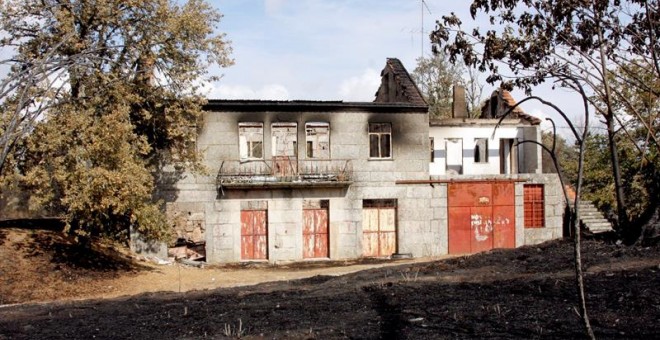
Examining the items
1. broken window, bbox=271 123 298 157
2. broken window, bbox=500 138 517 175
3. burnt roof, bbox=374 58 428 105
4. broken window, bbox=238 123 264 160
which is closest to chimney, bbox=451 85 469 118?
broken window, bbox=500 138 517 175

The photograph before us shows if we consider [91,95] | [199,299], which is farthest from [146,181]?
[199,299]

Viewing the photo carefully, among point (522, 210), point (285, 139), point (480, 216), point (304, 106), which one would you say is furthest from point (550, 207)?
point (285, 139)

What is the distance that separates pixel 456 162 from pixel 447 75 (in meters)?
16.5

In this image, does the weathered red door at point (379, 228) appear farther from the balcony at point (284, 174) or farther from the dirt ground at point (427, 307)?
the dirt ground at point (427, 307)

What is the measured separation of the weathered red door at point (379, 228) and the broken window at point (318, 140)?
2.95 metres

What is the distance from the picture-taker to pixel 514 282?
31.6ft

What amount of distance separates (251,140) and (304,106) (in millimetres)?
2599

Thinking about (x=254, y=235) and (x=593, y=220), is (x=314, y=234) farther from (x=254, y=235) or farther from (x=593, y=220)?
(x=593, y=220)

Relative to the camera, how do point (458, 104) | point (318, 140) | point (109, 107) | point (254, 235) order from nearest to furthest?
point (109, 107)
point (254, 235)
point (318, 140)
point (458, 104)

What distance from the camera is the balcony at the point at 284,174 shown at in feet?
83.8

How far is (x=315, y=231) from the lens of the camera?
26594 millimetres

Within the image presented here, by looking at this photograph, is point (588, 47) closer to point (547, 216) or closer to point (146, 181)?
point (146, 181)

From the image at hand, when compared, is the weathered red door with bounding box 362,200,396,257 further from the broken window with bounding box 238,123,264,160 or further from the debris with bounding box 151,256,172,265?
the debris with bounding box 151,256,172,265

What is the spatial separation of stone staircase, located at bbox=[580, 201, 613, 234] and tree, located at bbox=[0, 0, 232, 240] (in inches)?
701
